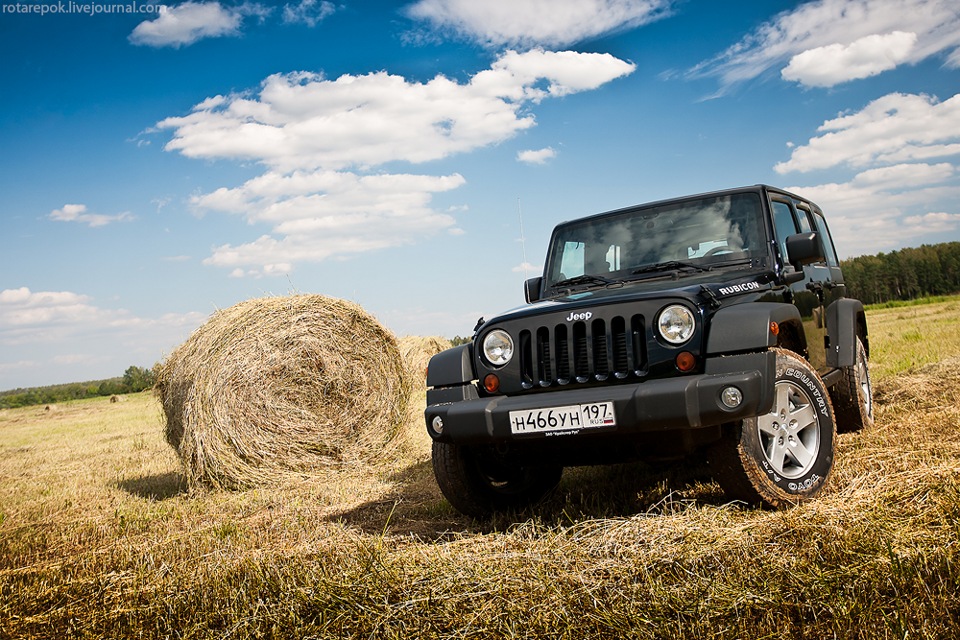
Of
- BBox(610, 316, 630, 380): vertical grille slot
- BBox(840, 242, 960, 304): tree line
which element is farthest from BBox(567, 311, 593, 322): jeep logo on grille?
BBox(840, 242, 960, 304): tree line

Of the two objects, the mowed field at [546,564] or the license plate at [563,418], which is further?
the license plate at [563,418]

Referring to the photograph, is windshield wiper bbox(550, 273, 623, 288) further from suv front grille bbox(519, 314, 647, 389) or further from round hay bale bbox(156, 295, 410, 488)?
round hay bale bbox(156, 295, 410, 488)

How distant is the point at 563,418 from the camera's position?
382 cm

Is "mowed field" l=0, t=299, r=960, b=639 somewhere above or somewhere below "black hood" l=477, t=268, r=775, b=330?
below

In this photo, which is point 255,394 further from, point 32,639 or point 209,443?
point 32,639

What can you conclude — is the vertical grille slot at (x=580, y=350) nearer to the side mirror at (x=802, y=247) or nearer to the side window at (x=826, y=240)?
the side mirror at (x=802, y=247)

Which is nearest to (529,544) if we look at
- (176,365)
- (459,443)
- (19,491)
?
(459,443)

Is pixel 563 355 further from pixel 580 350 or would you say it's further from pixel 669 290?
pixel 669 290

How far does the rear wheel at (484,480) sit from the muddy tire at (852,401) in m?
2.39

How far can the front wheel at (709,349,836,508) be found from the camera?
12.4ft

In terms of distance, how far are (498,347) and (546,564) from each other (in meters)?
1.33

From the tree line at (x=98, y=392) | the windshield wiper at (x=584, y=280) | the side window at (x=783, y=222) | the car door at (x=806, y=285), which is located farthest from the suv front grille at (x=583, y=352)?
the tree line at (x=98, y=392)

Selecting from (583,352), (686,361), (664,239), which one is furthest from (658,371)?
(664,239)

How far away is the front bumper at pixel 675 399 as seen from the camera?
3.56 meters
